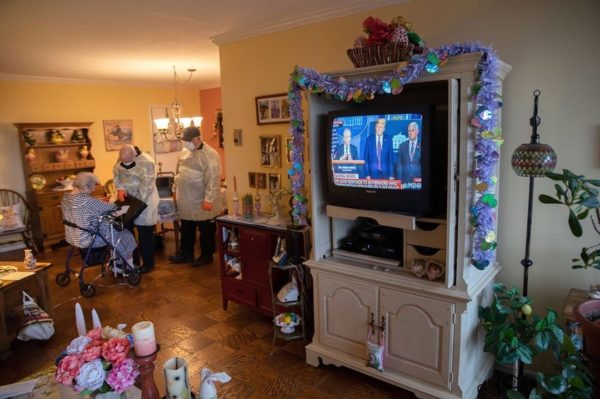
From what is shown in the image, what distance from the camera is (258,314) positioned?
3482mm

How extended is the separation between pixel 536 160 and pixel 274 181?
6.86 ft

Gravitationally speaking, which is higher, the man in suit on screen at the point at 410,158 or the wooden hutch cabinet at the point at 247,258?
the man in suit on screen at the point at 410,158

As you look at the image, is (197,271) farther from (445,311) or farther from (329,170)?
(445,311)

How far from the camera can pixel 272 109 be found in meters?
3.40

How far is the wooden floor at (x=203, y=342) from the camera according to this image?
8.18ft

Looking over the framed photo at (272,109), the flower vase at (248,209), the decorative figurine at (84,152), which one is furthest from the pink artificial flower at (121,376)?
the decorative figurine at (84,152)

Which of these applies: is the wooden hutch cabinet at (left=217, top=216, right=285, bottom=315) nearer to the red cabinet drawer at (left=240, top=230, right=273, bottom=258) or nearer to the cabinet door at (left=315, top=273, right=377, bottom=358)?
the red cabinet drawer at (left=240, top=230, right=273, bottom=258)

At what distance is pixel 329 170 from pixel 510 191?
3.46 feet

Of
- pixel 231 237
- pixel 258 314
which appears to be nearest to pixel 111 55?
pixel 231 237

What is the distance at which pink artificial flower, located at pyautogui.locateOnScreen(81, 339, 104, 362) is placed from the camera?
55.7 inches

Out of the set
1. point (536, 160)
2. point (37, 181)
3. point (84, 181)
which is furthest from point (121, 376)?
point (37, 181)

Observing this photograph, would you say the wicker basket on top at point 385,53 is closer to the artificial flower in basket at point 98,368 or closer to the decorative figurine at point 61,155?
the artificial flower in basket at point 98,368

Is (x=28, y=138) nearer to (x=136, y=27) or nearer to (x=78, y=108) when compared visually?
(x=78, y=108)

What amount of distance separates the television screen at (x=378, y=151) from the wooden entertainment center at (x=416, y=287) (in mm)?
163
